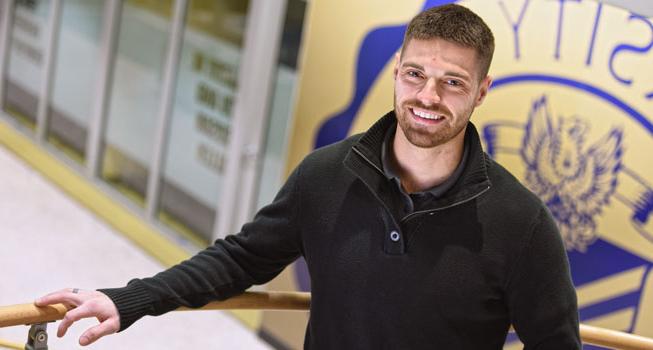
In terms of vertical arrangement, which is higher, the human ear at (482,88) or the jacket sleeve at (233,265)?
the human ear at (482,88)

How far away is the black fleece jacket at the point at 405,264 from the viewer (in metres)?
2.35

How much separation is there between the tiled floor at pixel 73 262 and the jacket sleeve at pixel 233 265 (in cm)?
239

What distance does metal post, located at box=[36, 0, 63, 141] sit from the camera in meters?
8.36

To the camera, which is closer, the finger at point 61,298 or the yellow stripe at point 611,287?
the finger at point 61,298

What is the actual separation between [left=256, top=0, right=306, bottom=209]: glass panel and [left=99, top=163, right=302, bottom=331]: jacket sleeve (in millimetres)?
3233

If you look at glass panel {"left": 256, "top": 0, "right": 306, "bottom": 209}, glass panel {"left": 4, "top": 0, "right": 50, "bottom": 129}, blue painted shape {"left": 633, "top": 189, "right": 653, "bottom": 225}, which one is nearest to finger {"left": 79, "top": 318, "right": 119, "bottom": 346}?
blue painted shape {"left": 633, "top": 189, "right": 653, "bottom": 225}

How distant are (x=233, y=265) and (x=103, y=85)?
18.0 feet

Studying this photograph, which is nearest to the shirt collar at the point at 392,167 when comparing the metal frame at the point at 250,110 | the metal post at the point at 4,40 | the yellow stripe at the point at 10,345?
the yellow stripe at the point at 10,345

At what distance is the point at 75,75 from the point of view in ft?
27.4

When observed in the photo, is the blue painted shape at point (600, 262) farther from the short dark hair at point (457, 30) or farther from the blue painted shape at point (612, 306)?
the short dark hair at point (457, 30)

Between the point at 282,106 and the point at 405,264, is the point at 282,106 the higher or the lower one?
the lower one

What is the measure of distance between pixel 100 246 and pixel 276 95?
188 centimetres

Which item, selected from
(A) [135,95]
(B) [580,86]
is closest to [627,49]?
(B) [580,86]

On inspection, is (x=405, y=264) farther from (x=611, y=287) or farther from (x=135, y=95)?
(x=135, y=95)
